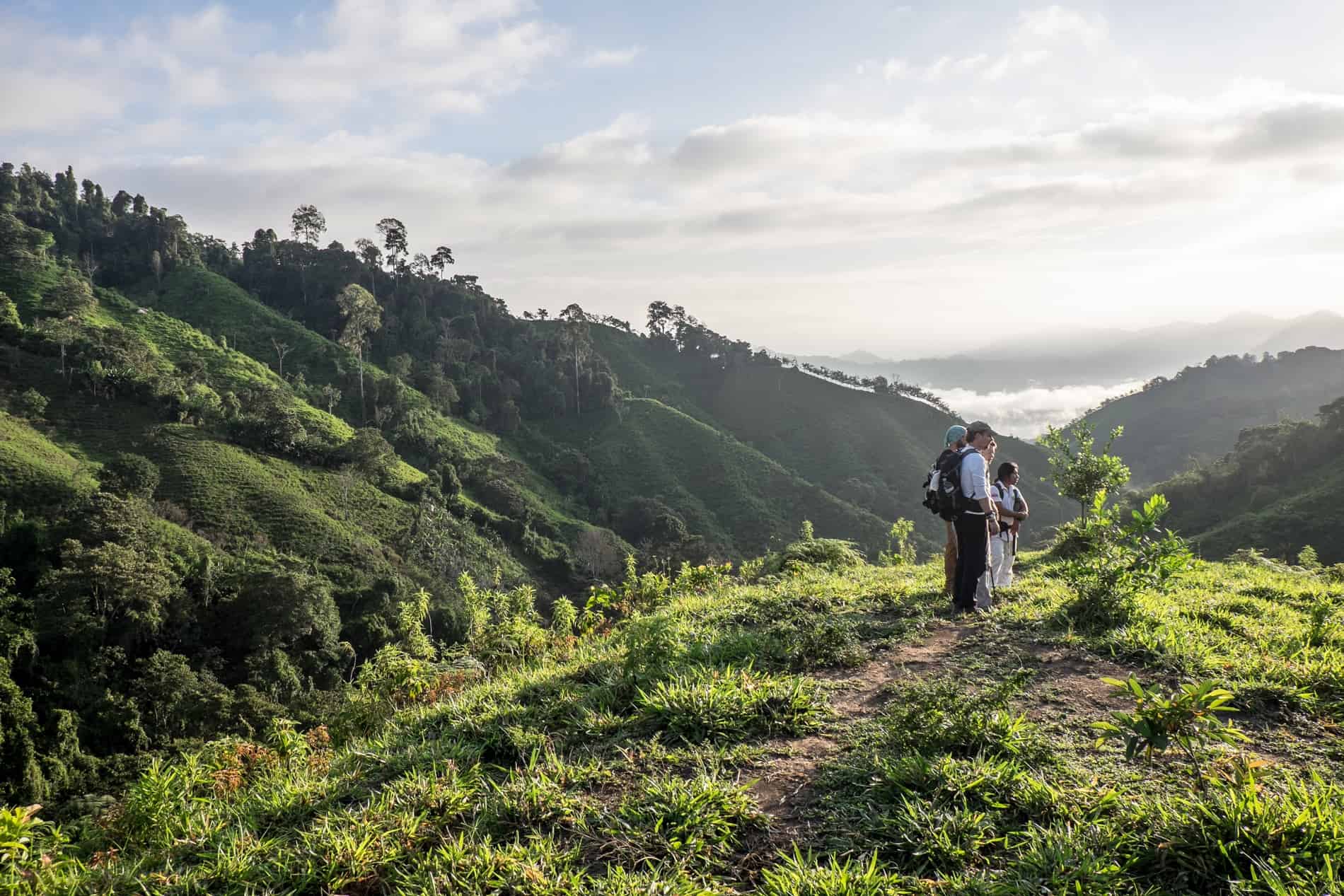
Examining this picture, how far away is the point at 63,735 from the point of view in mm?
20750

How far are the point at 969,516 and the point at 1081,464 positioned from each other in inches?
145

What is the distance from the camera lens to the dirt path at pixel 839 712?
321 centimetres

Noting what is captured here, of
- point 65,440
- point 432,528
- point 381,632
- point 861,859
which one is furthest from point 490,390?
point 861,859

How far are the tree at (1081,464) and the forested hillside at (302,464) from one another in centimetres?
682

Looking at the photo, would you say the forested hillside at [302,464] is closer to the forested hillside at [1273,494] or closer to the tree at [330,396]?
the tree at [330,396]

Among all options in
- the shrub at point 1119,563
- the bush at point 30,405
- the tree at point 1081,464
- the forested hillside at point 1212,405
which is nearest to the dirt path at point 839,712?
the shrub at point 1119,563

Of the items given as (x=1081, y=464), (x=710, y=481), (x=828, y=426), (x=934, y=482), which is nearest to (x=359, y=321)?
(x=710, y=481)

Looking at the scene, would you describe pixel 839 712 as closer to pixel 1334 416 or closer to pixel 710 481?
pixel 710 481

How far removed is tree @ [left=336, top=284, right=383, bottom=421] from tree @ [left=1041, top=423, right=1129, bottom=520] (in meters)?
55.4

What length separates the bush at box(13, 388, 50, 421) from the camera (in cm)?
3553

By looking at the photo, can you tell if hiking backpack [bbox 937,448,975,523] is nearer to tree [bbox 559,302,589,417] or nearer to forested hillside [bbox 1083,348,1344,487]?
tree [bbox 559,302,589,417]

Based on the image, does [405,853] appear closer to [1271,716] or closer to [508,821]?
[508,821]

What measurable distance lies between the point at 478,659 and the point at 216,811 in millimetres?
3264

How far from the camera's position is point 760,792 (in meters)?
3.28
